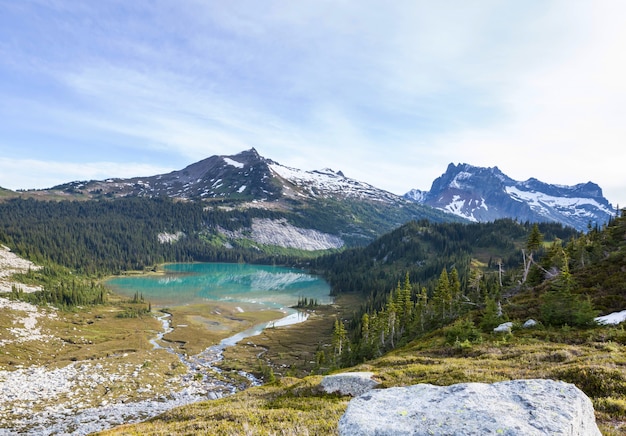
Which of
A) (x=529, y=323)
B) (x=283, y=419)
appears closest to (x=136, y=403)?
(x=283, y=419)

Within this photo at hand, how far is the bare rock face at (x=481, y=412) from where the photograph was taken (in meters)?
8.14

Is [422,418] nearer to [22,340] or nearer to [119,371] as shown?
[119,371]

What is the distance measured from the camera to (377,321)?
79.0 metres

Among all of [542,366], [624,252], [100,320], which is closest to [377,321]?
[624,252]

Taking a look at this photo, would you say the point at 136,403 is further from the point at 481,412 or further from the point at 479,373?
the point at 481,412

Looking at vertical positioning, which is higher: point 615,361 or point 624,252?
point 624,252

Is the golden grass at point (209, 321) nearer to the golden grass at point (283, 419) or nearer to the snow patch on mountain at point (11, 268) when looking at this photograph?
the snow patch on mountain at point (11, 268)

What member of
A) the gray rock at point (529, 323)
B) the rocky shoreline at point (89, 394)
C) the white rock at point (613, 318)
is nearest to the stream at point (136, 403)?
the rocky shoreline at point (89, 394)

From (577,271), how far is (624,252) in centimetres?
675

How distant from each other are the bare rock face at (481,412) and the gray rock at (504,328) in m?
31.4

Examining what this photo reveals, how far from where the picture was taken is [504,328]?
125ft

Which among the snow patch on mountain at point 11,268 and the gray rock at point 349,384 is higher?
the gray rock at point 349,384

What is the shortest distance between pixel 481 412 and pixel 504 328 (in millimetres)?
35123

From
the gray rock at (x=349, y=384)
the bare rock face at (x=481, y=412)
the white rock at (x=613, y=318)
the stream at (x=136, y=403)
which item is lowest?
the stream at (x=136, y=403)
